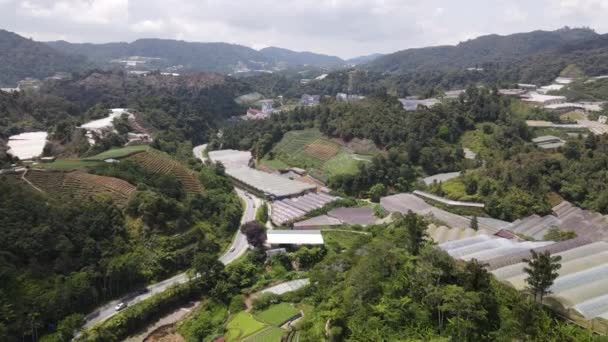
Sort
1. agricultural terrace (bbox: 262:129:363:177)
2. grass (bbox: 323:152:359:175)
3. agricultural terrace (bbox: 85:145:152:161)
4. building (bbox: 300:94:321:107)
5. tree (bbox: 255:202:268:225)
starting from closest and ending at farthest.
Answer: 1. tree (bbox: 255:202:268:225)
2. agricultural terrace (bbox: 85:145:152:161)
3. grass (bbox: 323:152:359:175)
4. agricultural terrace (bbox: 262:129:363:177)
5. building (bbox: 300:94:321:107)

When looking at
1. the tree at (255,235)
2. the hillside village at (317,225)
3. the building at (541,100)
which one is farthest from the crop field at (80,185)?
the building at (541,100)

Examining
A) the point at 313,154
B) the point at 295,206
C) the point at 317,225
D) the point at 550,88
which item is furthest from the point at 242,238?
the point at 550,88

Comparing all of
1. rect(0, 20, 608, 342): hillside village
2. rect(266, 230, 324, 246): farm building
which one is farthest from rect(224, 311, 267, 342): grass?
rect(266, 230, 324, 246): farm building

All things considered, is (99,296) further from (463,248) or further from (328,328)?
(463,248)

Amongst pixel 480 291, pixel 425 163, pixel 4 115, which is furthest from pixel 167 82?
pixel 480 291

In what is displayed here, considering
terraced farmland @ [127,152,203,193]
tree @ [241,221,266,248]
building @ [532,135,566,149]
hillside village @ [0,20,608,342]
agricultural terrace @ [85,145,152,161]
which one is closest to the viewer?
hillside village @ [0,20,608,342]

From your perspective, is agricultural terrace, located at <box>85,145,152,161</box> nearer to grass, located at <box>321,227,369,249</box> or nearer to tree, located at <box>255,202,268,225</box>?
tree, located at <box>255,202,268,225</box>

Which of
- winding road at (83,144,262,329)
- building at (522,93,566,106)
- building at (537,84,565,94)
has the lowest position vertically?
winding road at (83,144,262,329)
